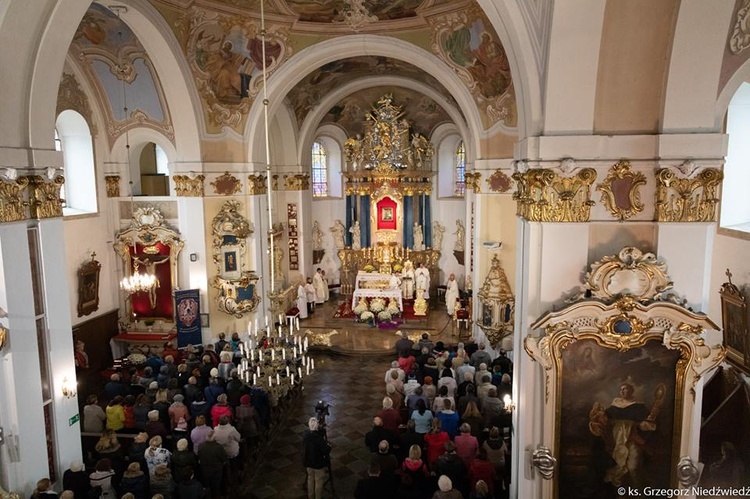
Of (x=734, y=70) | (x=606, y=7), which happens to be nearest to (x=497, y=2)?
(x=606, y=7)

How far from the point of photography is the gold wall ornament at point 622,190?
6.11 m

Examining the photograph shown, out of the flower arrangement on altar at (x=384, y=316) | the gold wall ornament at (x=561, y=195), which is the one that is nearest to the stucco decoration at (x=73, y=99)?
the flower arrangement on altar at (x=384, y=316)

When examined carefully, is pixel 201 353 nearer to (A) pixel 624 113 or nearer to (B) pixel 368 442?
(B) pixel 368 442

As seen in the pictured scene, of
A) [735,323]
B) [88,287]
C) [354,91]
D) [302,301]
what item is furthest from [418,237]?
[735,323]

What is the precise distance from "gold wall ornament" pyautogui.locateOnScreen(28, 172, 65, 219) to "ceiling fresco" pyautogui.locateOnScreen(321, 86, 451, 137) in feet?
46.8

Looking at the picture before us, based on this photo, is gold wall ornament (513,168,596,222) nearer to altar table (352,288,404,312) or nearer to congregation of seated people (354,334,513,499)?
congregation of seated people (354,334,513,499)

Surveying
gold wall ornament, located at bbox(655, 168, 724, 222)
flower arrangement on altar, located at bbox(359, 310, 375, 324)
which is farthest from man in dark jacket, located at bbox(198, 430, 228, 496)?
flower arrangement on altar, located at bbox(359, 310, 375, 324)

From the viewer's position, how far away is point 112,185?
1455cm

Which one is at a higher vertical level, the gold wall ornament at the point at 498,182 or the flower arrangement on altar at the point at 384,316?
the gold wall ornament at the point at 498,182

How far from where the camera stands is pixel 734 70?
247 inches

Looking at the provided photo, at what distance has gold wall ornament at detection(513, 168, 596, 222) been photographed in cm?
614

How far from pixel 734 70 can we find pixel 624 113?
1.44m

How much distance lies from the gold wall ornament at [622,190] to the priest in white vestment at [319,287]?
50.0 feet

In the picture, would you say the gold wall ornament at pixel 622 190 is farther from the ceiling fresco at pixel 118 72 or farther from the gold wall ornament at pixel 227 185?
the gold wall ornament at pixel 227 185
